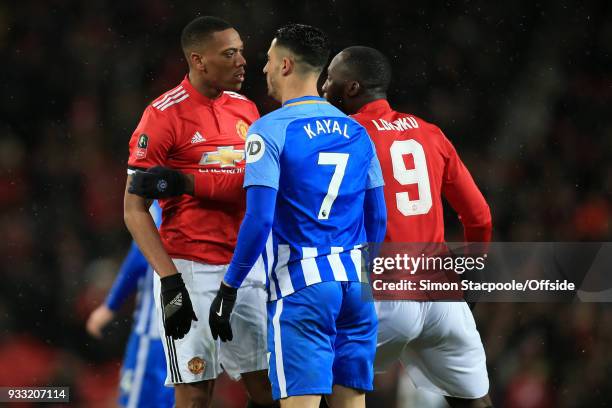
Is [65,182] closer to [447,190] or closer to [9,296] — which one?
[9,296]

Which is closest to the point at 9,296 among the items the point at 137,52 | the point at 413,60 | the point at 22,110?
the point at 22,110

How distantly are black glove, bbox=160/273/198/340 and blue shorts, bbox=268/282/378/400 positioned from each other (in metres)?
0.43

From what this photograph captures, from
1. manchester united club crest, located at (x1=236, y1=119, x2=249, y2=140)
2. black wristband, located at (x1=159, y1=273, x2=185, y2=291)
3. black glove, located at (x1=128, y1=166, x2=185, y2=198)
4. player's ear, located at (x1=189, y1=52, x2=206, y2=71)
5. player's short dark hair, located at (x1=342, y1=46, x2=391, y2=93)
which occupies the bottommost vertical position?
black wristband, located at (x1=159, y1=273, x2=185, y2=291)

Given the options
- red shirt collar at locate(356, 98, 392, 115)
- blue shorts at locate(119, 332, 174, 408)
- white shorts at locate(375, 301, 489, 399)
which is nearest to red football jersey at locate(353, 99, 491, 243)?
red shirt collar at locate(356, 98, 392, 115)

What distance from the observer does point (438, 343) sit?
12.7 ft

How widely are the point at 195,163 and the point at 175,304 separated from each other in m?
0.58

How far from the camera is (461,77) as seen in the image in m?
6.97

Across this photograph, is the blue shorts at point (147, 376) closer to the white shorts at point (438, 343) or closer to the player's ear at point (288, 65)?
the white shorts at point (438, 343)

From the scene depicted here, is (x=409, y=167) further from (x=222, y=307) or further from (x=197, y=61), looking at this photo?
(x=222, y=307)

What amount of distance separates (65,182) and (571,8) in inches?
156

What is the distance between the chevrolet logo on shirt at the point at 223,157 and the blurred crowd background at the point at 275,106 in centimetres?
282

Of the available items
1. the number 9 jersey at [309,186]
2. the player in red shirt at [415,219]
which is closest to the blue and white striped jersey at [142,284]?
the player in red shirt at [415,219]

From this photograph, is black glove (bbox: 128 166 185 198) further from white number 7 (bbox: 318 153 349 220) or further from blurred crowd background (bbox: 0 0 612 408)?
blurred crowd background (bbox: 0 0 612 408)

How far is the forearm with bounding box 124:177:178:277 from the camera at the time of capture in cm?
356
